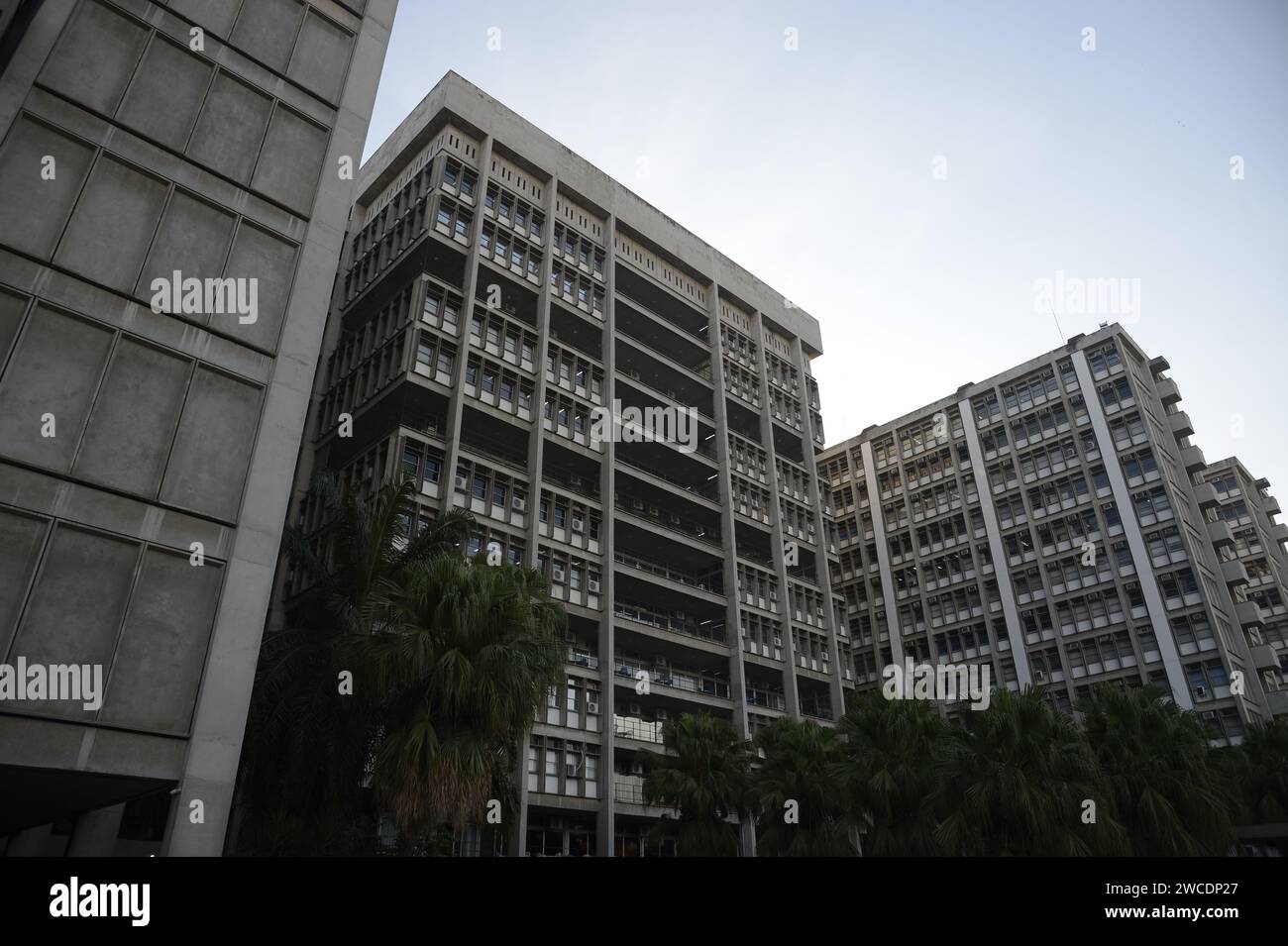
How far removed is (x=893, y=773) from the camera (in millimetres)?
27312

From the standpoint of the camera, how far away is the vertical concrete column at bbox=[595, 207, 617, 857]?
38.4 m

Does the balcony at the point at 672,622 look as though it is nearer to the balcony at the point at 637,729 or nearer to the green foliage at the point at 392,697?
the balcony at the point at 637,729

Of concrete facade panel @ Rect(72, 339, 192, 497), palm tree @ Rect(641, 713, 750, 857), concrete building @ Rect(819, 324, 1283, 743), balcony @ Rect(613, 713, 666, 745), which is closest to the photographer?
concrete facade panel @ Rect(72, 339, 192, 497)

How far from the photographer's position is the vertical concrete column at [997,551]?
205ft

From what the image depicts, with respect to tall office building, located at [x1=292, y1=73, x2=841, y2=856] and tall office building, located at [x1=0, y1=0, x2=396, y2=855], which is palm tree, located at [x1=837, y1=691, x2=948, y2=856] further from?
tall office building, located at [x1=0, y1=0, x2=396, y2=855]

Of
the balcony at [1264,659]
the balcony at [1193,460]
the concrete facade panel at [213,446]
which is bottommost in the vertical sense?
the concrete facade panel at [213,446]

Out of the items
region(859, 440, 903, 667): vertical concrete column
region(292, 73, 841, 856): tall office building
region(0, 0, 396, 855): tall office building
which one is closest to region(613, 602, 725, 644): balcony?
region(292, 73, 841, 856): tall office building

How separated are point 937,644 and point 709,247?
35317 millimetres

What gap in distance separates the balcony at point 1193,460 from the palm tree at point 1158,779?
1689 inches

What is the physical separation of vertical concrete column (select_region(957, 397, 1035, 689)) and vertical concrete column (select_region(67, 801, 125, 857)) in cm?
5461

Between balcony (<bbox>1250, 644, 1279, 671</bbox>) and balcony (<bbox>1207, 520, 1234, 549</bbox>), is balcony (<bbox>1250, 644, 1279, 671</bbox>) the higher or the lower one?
the lower one

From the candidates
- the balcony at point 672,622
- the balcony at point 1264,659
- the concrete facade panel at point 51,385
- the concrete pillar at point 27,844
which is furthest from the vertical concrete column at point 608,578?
the balcony at point 1264,659

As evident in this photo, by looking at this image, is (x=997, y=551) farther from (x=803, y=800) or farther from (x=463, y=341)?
(x=463, y=341)

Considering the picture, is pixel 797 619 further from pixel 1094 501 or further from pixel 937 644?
pixel 1094 501
